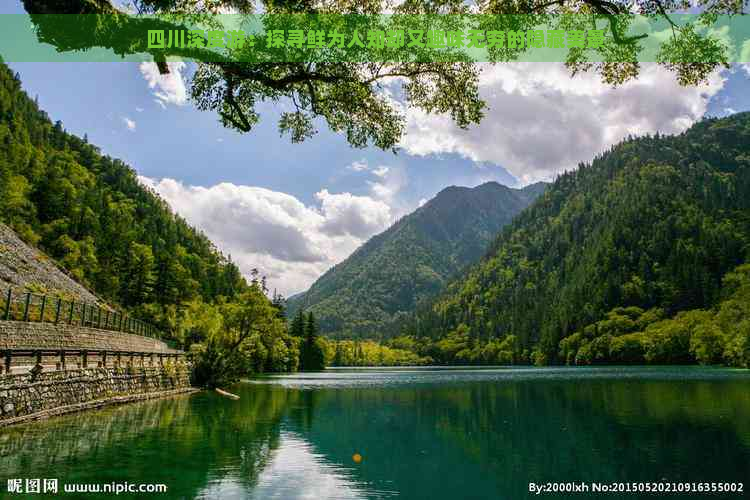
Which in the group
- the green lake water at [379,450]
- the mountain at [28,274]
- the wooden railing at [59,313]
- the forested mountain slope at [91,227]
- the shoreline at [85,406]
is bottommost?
the green lake water at [379,450]

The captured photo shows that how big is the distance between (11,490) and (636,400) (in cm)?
3897

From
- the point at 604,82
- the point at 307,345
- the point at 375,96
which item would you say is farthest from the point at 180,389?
the point at 307,345

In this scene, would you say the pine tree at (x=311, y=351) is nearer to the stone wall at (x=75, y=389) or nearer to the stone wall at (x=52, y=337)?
the stone wall at (x=75, y=389)

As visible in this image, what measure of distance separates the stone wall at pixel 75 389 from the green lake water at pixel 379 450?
1.09 m

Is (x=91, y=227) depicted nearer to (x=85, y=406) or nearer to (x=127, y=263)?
(x=127, y=263)

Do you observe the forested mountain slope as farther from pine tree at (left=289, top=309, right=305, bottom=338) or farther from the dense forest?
pine tree at (left=289, top=309, right=305, bottom=338)

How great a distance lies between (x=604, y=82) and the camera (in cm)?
1652

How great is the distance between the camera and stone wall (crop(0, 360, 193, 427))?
22219mm

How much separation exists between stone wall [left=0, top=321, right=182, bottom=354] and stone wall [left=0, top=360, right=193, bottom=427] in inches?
51.5

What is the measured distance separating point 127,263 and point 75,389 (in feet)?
255

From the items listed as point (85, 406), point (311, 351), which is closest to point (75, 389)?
point (85, 406)

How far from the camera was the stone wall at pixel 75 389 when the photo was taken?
2222 cm

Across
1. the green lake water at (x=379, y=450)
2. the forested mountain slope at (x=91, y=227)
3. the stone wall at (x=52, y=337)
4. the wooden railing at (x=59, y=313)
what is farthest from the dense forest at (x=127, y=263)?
the green lake water at (x=379, y=450)

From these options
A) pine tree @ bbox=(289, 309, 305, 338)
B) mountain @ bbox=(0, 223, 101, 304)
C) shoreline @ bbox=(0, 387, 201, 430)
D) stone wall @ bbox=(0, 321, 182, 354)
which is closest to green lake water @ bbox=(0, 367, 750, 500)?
shoreline @ bbox=(0, 387, 201, 430)
